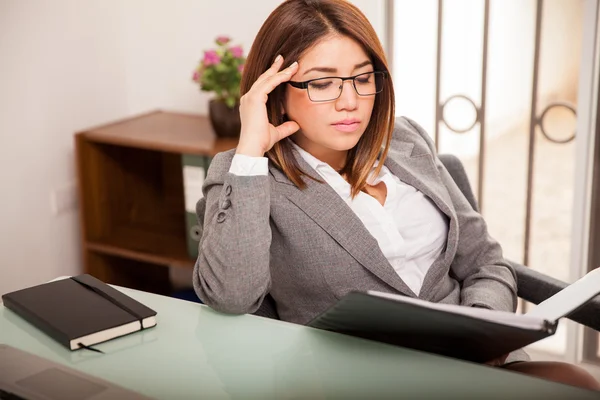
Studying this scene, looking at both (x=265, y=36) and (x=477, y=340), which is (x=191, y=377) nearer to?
(x=477, y=340)

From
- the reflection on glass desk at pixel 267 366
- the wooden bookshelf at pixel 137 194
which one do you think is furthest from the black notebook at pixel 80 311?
the wooden bookshelf at pixel 137 194

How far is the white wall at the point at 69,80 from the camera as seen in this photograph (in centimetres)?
272

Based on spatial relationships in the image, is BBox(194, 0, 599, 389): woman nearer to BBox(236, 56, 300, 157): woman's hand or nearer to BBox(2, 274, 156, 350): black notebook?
BBox(236, 56, 300, 157): woman's hand

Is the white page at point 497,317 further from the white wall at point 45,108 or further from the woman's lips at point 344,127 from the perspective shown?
the white wall at point 45,108

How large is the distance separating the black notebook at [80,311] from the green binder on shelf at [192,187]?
1.24 m

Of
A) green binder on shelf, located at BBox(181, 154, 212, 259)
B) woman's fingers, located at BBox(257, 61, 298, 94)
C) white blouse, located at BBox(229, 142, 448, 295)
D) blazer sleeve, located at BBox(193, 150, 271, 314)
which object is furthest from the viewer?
green binder on shelf, located at BBox(181, 154, 212, 259)

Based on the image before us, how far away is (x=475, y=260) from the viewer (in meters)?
1.73

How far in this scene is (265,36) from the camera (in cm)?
154

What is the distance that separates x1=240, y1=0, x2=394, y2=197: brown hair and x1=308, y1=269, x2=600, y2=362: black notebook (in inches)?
18.7

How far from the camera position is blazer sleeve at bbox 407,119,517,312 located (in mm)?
1643

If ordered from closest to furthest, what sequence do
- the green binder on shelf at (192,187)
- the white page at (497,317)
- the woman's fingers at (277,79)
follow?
the white page at (497,317)
the woman's fingers at (277,79)
the green binder on shelf at (192,187)

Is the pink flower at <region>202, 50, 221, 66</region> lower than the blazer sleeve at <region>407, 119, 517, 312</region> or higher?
higher

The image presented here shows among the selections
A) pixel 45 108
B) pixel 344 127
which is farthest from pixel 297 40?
pixel 45 108

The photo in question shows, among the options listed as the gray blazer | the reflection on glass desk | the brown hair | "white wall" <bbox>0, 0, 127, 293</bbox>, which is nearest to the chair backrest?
the gray blazer
